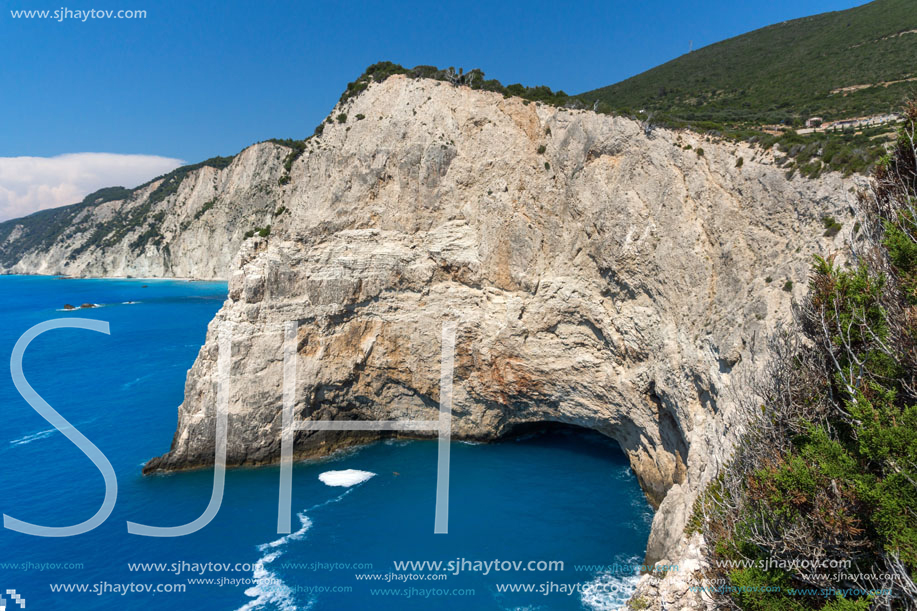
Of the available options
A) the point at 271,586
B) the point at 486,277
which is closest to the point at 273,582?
the point at 271,586

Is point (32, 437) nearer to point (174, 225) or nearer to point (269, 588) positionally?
point (269, 588)

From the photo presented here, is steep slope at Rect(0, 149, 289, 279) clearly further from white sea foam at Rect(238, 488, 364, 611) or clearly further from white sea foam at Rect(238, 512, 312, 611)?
white sea foam at Rect(238, 512, 312, 611)

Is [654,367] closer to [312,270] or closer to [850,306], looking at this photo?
[850,306]

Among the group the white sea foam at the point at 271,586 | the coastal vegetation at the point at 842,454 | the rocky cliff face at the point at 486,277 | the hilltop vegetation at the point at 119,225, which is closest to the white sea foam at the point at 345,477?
the rocky cliff face at the point at 486,277

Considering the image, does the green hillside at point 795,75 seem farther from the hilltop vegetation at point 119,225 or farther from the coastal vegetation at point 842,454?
the hilltop vegetation at point 119,225

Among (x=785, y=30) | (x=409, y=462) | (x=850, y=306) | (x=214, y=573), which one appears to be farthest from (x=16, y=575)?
(x=785, y=30)
